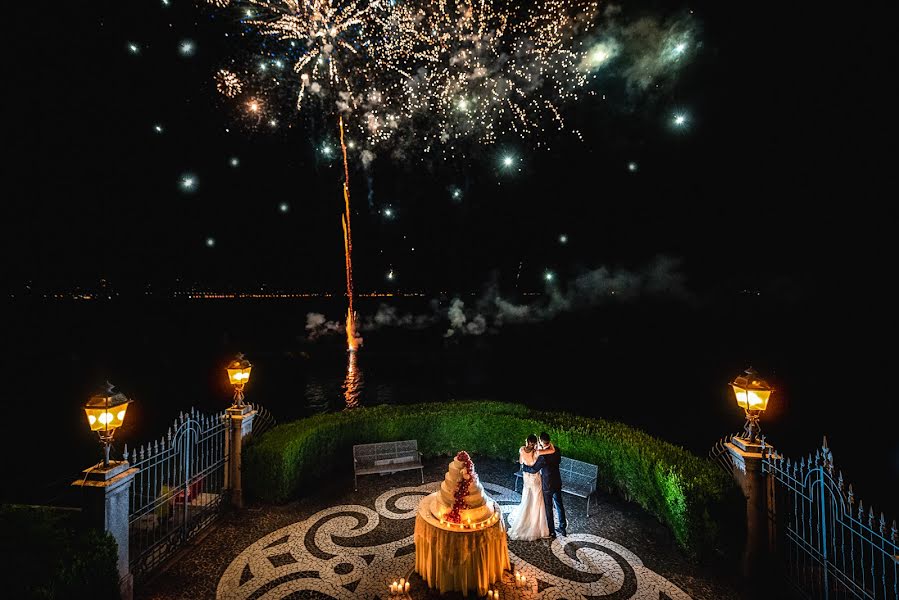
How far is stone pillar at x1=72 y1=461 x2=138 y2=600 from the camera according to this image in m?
6.15

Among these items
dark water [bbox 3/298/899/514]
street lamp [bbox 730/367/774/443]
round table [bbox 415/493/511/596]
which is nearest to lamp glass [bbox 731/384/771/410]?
street lamp [bbox 730/367/774/443]

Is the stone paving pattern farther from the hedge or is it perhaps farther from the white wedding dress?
the hedge

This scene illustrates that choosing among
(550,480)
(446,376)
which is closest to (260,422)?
(550,480)

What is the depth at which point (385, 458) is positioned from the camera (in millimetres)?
10977

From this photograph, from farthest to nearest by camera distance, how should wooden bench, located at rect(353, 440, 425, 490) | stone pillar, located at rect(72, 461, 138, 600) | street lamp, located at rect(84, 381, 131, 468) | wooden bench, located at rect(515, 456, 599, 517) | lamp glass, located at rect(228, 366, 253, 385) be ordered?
1. wooden bench, located at rect(353, 440, 425, 490)
2. lamp glass, located at rect(228, 366, 253, 385)
3. wooden bench, located at rect(515, 456, 599, 517)
4. street lamp, located at rect(84, 381, 131, 468)
5. stone pillar, located at rect(72, 461, 138, 600)

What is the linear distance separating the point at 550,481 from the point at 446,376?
29578 mm

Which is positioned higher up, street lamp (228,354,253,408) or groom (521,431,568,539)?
street lamp (228,354,253,408)

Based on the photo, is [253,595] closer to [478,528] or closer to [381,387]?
[478,528]

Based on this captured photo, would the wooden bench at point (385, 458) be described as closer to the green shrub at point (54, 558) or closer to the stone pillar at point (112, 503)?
the stone pillar at point (112, 503)

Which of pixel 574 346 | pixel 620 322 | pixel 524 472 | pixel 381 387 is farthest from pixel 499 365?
pixel 620 322

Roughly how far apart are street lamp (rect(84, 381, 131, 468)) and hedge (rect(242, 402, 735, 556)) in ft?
11.2

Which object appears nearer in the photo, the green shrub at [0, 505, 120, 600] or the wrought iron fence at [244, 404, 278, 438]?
the green shrub at [0, 505, 120, 600]

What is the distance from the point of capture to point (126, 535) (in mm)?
6578

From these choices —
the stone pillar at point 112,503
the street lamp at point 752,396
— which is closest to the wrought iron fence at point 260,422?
the stone pillar at point 112,503
